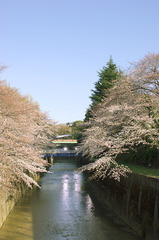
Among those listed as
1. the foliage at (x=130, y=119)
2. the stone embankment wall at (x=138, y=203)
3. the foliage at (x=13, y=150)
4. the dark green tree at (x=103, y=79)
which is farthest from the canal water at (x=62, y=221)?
the dark green tree at (x=103, y=79)

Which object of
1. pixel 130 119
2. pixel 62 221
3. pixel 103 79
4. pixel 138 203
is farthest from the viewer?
pixel 103 79

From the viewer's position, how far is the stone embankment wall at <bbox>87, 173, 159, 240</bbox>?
35.7ft

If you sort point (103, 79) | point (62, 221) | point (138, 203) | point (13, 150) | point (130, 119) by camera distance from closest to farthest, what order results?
point (13, 150), point (138, 203), point (62, 221), point (130, 119), point (103, 79)

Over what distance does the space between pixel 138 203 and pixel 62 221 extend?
5.36 m

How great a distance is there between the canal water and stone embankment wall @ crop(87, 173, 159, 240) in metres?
0.65

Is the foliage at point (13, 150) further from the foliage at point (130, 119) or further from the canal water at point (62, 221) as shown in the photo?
the foliage at point (130, 119)

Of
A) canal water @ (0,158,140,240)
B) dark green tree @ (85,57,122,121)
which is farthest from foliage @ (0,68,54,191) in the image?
dark green tree @ (85,57,122,121)

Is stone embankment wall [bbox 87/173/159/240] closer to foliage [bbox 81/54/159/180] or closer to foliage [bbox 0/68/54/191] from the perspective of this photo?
foliage [bbox 81/54/159/180]

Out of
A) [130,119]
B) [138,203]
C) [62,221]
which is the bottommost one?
[62,221]

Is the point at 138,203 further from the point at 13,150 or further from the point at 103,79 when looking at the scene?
the point at 103,79

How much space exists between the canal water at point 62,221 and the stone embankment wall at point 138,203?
0.65 metres

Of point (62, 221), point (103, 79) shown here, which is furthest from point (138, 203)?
point (103, 79)

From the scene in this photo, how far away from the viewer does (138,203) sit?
12.7 metres

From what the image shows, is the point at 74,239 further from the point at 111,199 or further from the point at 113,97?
the point at 113,97
